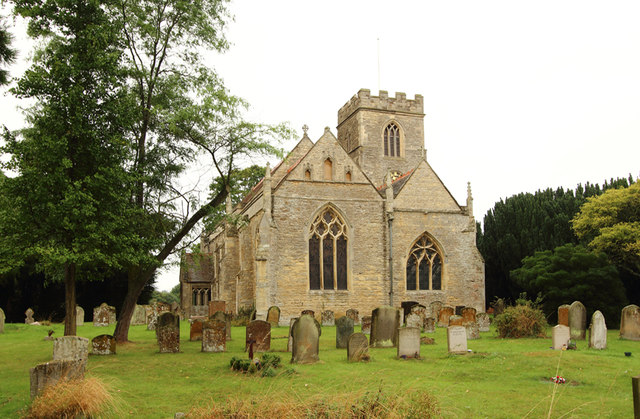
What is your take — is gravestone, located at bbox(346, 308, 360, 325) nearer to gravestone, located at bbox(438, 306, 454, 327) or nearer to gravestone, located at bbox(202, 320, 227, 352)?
gravestone, located at bbox(438, 306, 454, 327)

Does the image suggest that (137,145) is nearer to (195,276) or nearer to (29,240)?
(29,240)

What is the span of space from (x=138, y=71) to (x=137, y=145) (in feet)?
6.77

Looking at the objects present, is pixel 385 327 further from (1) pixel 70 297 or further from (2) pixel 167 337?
(1) pixel 70 297

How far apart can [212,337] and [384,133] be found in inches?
953

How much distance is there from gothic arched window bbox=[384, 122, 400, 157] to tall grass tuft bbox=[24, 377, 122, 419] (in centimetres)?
3002

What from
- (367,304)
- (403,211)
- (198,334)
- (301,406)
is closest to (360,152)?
(403,211)

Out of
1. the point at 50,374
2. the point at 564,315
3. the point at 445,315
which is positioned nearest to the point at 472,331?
the point at 564,315

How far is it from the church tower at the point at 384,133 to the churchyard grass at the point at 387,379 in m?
20.6

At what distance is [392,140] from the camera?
35.9 metres

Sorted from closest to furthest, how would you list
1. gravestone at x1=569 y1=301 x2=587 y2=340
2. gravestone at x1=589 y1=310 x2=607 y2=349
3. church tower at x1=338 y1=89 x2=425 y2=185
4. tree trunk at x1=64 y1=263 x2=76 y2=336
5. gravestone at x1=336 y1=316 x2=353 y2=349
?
tree trunk at x1=64 y1=263 x2=76 y2=336 → gravestone at x1=589 y1=310 x2=607 y2=349 → gravestone at x1=336 y1=316 x2=353 y2=349 → gravestone at x1=569 y1=301 x2=587 y2=340 → church tower at x1=338 y1=89 x2=425 y2=185

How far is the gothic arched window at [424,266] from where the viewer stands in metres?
26.0

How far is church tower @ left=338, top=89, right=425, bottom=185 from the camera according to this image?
34969 mm

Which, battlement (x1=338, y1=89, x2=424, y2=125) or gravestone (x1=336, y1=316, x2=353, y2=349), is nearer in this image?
gravestone (x1=336, y1=316, x2=353, y2=349)

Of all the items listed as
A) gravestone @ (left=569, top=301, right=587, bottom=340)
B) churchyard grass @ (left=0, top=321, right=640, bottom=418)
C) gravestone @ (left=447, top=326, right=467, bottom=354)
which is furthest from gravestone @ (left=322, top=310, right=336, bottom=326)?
gravestone @ (left=447, top=326, right=467, bottom=354)
